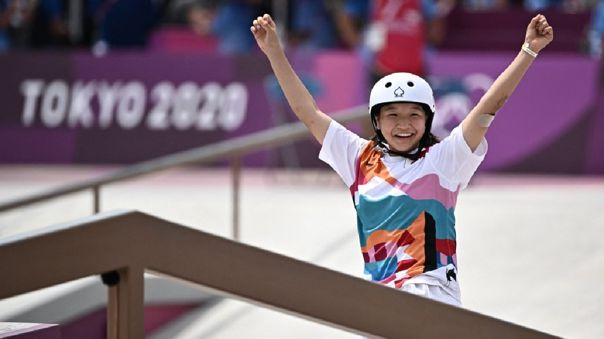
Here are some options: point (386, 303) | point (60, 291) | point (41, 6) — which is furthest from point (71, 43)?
point (386, 303)

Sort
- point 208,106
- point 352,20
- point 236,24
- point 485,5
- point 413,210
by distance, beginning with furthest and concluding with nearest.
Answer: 1. point 485,5
2. point 236,24
3. point 352,20
4. point 208,106
5. point 413,210

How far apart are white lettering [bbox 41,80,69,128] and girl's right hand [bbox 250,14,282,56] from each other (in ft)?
39.3

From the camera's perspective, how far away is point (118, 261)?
113 inches

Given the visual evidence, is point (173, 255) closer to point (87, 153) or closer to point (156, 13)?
point (87, 153)

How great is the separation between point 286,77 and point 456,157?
2.38ft

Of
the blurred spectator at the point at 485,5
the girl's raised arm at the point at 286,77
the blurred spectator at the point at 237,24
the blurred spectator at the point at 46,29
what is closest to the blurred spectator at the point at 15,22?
the blurred spectator at the point at 46,29

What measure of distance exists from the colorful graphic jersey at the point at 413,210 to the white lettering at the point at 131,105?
11.9m

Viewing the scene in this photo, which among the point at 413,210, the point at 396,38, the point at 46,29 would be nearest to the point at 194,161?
the point at 413,210

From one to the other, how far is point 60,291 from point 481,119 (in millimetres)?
4630

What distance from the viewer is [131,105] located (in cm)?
1633

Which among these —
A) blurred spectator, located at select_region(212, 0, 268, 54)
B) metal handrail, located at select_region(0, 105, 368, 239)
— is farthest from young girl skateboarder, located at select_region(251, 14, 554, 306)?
blurred spectator, located at select_region(212, 0, 268, 54)

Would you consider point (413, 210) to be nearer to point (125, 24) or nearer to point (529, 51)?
point (529, 51)

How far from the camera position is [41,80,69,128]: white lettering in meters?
16.4

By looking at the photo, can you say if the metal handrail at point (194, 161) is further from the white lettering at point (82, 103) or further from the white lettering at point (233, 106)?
the white lettering at point (82, 103)
